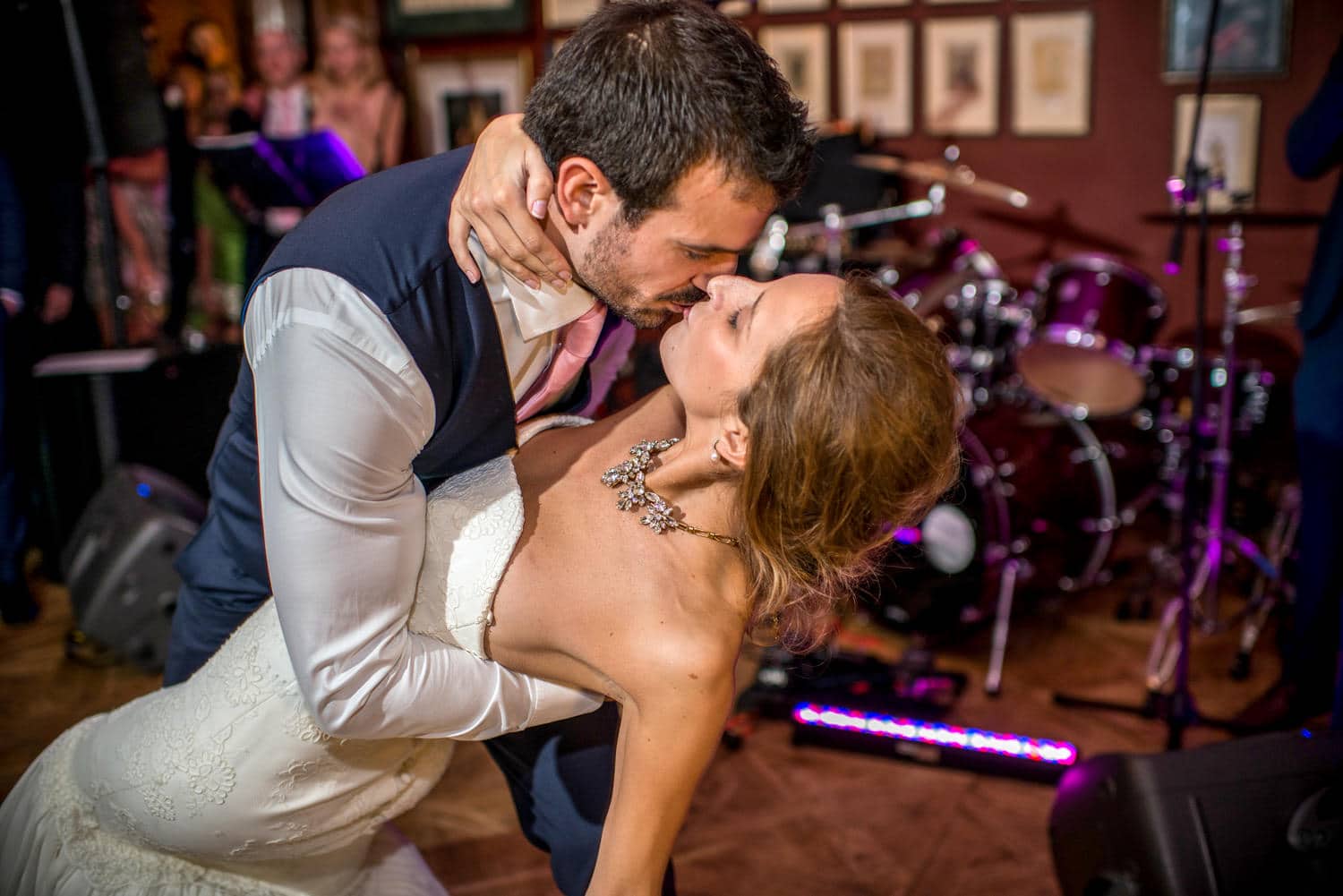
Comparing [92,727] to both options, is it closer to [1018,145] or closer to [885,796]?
[885,796]

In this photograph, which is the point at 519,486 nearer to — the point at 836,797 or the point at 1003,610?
the point at 836,797

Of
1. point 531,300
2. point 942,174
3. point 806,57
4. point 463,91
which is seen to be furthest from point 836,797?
point 463,91

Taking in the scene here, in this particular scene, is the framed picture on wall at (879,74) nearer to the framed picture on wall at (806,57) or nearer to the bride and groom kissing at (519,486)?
the framed picture on wall at (806,57)

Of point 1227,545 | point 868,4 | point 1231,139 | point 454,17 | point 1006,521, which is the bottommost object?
point 1227,545

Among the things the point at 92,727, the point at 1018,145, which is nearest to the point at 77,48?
the point at 92,727

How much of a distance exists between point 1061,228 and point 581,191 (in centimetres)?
418

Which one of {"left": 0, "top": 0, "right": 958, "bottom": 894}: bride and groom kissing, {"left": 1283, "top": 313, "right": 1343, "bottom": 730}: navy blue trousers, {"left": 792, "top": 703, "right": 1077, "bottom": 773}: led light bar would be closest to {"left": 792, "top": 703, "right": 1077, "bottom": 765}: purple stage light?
{"left": 792, "top": 703, "right": 1077, "bottom": 773}: led light bar

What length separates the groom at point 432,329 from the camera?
4.16 feet

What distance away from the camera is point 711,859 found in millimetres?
2508

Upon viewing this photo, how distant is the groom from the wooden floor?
3.11 ft

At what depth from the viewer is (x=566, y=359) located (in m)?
1.66

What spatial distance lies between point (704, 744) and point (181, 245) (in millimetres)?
4037

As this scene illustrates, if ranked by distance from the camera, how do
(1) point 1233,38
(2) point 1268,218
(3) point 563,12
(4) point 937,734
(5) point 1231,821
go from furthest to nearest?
(3) point 563,12, (2) point 1268,218, (1) point 1233,38, (4) point 937,734, (5) point 1231,821

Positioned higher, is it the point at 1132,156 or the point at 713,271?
the point at 1132,156
